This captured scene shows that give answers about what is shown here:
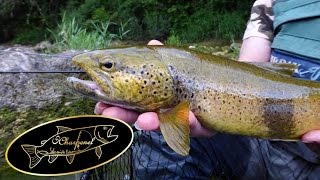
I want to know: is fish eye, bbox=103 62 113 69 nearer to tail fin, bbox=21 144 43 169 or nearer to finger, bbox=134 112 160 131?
finger, bbox=134 112 160 131

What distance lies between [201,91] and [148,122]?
23 cm

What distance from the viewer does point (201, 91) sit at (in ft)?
5.82

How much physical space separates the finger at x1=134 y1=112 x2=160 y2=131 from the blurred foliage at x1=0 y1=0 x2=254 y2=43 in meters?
7.93

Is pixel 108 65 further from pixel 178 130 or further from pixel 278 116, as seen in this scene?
pixel 278 116

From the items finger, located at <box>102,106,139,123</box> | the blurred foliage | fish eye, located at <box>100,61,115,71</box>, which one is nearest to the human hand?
finger, located at <box>102,106,139,123</box>

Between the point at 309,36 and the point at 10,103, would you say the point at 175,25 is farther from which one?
the point at 309,36

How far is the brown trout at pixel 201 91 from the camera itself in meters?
1.68

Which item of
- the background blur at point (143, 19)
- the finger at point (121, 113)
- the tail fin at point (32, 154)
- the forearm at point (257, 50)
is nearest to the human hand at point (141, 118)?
the finger at point (121, 113)

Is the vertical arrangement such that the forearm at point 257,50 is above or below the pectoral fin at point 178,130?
above

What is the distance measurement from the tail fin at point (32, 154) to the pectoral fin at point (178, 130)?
0.40 m

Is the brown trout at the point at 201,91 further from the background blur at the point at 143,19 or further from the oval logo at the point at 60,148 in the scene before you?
the background blur at the point at 143,19

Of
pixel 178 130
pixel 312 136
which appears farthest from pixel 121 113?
pixel 312 136

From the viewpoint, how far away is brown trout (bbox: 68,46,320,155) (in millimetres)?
1683

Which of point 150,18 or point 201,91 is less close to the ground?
point 201,91
